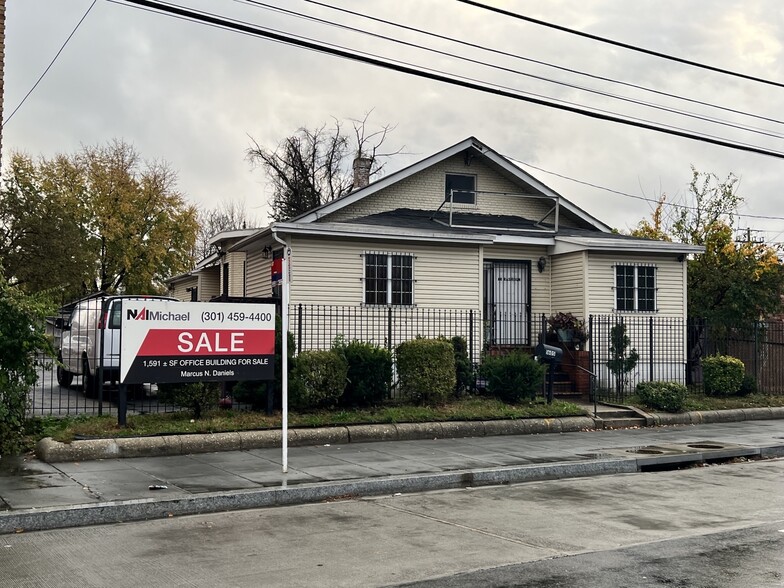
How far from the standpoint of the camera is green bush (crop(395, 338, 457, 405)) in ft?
52.6

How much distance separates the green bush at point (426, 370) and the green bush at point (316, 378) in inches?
57.8

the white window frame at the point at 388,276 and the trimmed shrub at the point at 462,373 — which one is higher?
the white window frame at the point at 388,276

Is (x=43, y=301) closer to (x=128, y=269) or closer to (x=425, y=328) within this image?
(x=425, y=328)

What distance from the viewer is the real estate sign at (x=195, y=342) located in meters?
12.6

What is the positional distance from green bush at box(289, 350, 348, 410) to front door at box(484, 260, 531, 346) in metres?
7.62

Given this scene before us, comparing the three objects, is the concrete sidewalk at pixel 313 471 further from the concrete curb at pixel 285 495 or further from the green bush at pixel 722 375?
the green bush at pixel 722 375

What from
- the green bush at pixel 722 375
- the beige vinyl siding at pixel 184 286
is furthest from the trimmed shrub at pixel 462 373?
the beige vinyl siding at pixel 184 286

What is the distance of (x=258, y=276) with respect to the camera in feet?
72.8

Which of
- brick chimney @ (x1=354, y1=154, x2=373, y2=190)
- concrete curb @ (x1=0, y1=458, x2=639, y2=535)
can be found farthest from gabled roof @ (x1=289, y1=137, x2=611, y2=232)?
concrete curb @ (x1=0, y1=458, x2=639, y2=535)

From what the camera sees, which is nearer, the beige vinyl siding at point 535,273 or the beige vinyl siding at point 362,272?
the beige vinyl siding at point 362,272

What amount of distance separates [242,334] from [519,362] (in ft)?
20.3

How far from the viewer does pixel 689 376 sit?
73.6ft

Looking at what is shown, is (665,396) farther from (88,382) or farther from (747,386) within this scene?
(88,382)

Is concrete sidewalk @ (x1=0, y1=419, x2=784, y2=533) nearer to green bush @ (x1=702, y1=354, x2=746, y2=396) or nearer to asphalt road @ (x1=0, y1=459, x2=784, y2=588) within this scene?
asphalt road @ (x1=0, y1=459, x2=784, y2=588)
